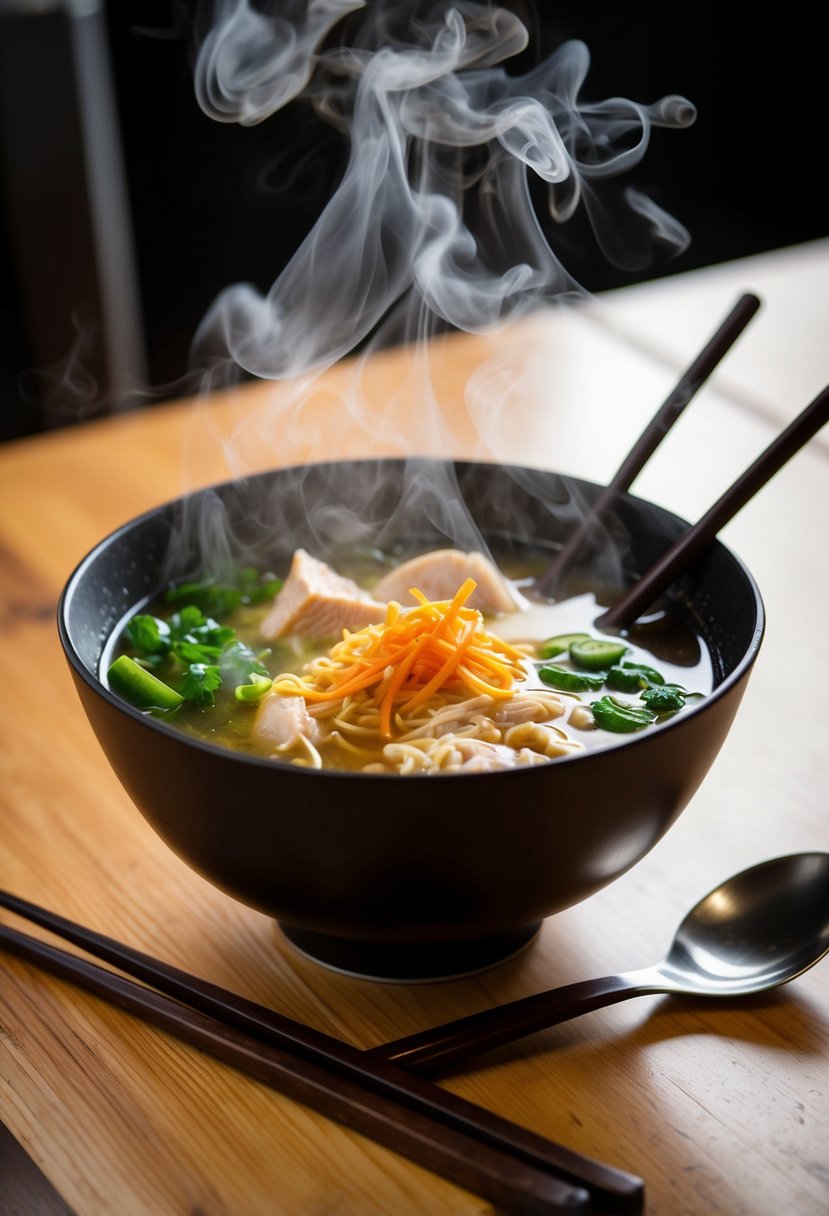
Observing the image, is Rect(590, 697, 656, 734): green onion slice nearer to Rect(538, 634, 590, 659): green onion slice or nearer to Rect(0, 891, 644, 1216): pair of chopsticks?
Rect(538, 634, 590, 659): green onion slice

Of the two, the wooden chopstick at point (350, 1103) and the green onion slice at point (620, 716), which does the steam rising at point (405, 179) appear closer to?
the green onion slice at point (620, 716)

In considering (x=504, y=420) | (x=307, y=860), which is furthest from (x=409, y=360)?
(x=307, y=860)

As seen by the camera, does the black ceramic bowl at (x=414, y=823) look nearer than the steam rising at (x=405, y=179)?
Yes

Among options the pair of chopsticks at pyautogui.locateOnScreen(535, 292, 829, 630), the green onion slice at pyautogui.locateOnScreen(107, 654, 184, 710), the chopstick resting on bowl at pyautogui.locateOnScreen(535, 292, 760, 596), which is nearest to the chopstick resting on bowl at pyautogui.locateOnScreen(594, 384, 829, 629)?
the pair of chopsticks at pyautogui.locateOnScreen(535, 292, 829, 630)

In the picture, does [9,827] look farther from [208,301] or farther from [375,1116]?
[208,301]

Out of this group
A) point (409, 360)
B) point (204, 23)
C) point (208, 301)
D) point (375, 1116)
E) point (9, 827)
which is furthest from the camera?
point (208, 301)

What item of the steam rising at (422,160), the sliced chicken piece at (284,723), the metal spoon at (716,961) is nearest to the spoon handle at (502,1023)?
the metal spoon at (716,961)
